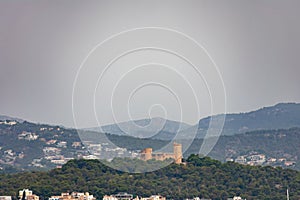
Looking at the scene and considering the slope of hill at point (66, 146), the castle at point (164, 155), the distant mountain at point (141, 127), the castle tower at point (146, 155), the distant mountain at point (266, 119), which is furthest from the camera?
the distant mountain at point (266, 119)

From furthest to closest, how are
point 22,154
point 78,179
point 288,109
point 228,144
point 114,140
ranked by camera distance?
1. point 288,109
2. point 228,144
3. point 22,154
4. point 114,140
5. point 78,179

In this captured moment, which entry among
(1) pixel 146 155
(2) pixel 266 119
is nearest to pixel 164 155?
(1) pixel 146 155

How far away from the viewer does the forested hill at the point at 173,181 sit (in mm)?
63125

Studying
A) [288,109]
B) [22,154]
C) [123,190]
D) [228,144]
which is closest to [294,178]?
[123,190]

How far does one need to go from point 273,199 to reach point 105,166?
11.5 meters

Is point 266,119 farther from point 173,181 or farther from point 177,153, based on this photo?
point 173,181

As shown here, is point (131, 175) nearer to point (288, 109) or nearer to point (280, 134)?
point (280, 134)

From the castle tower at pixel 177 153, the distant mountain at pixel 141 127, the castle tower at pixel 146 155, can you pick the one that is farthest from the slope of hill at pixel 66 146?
the distant mountain at pixel 141 127

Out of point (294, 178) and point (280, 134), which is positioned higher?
point (280, 134)

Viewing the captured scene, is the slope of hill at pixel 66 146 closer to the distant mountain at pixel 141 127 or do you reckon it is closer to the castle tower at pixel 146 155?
the castle tower at pixel 146 155

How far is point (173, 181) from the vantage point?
6631 cm

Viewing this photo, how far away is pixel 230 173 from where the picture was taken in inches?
2702

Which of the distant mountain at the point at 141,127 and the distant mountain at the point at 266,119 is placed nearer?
the distant mountain at the point at 141,127

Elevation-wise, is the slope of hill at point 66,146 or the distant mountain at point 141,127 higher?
the slope of hill at point 66,146
